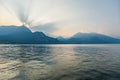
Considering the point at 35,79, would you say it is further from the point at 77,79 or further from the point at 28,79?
the point at 77,79

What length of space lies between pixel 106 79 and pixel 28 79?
13662 millimetres

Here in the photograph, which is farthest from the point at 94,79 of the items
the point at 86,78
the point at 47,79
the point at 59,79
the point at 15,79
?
the point at 15,79

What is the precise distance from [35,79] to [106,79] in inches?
491

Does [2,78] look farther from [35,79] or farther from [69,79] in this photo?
[69,79]

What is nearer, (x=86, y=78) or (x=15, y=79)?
(x=15, y=79)

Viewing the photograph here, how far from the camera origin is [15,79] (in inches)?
896

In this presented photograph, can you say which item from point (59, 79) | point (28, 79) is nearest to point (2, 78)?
point (28, 79)

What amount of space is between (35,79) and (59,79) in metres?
4.17

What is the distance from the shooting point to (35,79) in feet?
75.8

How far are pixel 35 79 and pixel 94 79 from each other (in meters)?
10.4

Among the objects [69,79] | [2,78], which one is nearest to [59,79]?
[69,79]

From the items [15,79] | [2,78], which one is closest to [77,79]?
[15,79]

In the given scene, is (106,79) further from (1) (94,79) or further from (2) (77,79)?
(2) (77,79)

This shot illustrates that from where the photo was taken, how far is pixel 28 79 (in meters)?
23.0
